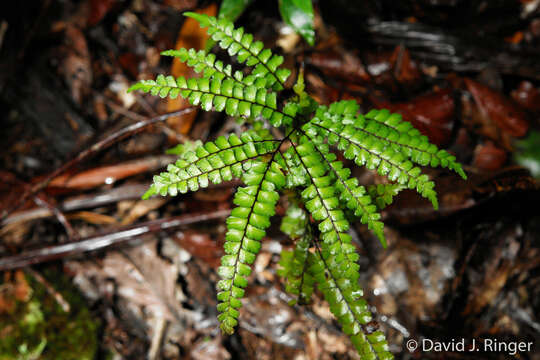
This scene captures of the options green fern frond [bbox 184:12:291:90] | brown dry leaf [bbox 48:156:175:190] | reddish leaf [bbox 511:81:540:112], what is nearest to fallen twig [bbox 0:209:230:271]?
brown dry leaf [bbox 48:156:175:190]

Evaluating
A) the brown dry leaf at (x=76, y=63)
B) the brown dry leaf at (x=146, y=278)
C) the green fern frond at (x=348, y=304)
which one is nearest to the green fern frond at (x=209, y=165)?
the green fern frond at (x=348, y=304)

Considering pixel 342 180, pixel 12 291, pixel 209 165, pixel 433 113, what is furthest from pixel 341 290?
pixel 12 291

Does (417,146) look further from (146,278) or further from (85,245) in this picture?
(85,245)

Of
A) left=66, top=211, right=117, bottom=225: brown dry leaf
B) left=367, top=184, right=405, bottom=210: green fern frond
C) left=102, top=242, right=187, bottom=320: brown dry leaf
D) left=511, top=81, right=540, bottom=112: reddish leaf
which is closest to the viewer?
left=367, top=184, right=405, bottom=210: green fern frond

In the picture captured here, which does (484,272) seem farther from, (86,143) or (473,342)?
(86,143)

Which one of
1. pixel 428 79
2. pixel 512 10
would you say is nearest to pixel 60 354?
pixel 428 79

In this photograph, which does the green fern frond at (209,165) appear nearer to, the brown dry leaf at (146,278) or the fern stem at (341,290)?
the fern stem at (341,290)

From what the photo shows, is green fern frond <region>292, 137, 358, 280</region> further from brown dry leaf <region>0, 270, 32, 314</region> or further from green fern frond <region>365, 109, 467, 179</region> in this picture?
brown dry leaf <region>0, 270, 32, 314</region>
